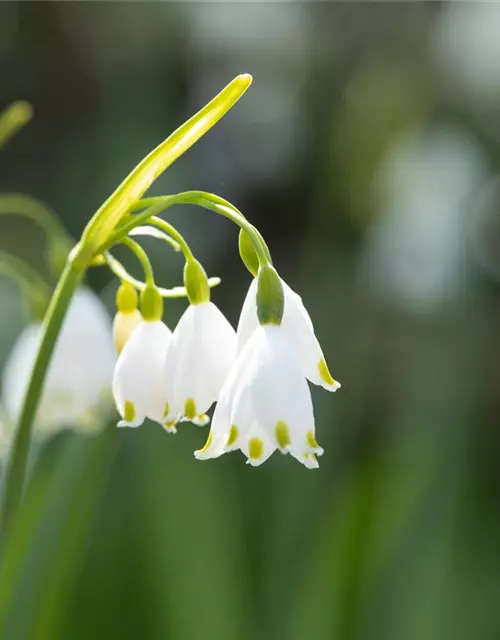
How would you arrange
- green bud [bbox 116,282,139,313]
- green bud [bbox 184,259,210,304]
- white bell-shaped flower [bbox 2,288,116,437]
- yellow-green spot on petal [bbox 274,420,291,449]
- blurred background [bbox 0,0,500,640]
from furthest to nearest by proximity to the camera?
blurred background [bbox 0,0,500,640] < white bell-shaped flower [bbox 2,288,116,437] < green bud [bbox 116,282,139,313] < green bud [bbox 184,259,210,304] < yellow-green spot on petal [bbox 274,420,291,449]

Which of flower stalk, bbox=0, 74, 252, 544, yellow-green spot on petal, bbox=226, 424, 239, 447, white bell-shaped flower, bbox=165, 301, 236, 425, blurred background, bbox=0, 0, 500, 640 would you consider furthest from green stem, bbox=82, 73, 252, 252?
blurred background, bbox=0, 0, 500, 640

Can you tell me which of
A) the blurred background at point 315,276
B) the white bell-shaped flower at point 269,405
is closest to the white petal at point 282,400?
the white bell-shaped flower at point 269,405

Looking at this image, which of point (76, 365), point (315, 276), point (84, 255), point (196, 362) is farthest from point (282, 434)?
point (315, 276)

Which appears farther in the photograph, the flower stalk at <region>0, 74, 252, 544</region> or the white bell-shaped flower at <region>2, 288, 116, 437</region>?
the white bell-shaped flower at <region>2, 288, 116, 437</region>

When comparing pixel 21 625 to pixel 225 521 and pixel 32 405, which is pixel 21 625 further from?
pixel 32 405

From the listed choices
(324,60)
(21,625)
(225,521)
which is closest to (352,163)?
(324,60)

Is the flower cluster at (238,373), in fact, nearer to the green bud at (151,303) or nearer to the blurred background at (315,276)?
the green bud at (151,303)

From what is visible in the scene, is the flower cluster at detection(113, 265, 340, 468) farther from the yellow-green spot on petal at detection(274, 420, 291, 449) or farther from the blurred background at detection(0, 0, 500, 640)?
the blurred background at detection(0, 0, 500, 640)
